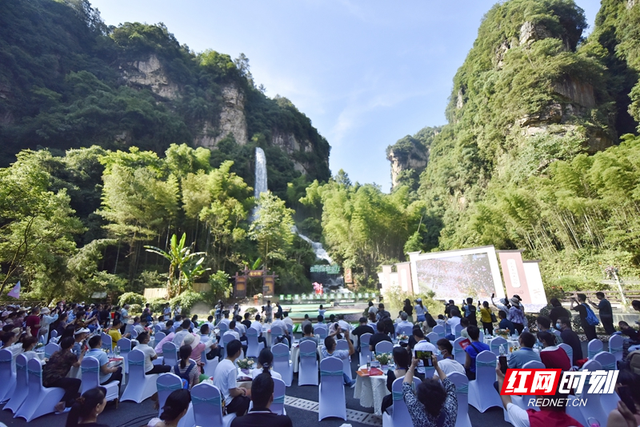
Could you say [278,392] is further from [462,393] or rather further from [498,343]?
[498,343]

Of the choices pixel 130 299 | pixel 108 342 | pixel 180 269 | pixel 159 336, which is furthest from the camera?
pixel 180 269

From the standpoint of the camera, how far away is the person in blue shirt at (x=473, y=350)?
3.01m

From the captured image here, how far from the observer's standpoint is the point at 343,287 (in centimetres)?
1941

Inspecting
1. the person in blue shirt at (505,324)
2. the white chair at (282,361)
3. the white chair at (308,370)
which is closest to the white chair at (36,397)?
the white chair at (282,361)

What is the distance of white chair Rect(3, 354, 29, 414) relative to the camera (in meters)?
3.16

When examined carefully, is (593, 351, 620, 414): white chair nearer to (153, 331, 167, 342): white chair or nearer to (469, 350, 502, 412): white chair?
(469, 350, 502, 412): white chair

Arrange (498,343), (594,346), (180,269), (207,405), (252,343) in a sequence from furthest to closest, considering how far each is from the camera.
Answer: (180,269) < (252,343) < (498,343) < (594,346) < (207,405)

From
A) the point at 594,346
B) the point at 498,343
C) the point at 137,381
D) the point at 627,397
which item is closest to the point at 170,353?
the point at 137,381

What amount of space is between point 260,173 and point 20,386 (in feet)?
89.4

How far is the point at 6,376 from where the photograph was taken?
11.5 feet

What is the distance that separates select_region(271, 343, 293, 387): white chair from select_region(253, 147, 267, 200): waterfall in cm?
2497

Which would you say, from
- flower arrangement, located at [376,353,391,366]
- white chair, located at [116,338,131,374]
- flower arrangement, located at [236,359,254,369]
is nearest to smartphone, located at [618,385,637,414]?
flower arrangement, located at [376,353,391,366]

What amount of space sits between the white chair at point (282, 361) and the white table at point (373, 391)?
1067mm

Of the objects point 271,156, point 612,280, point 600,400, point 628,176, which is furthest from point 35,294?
point 271,156
